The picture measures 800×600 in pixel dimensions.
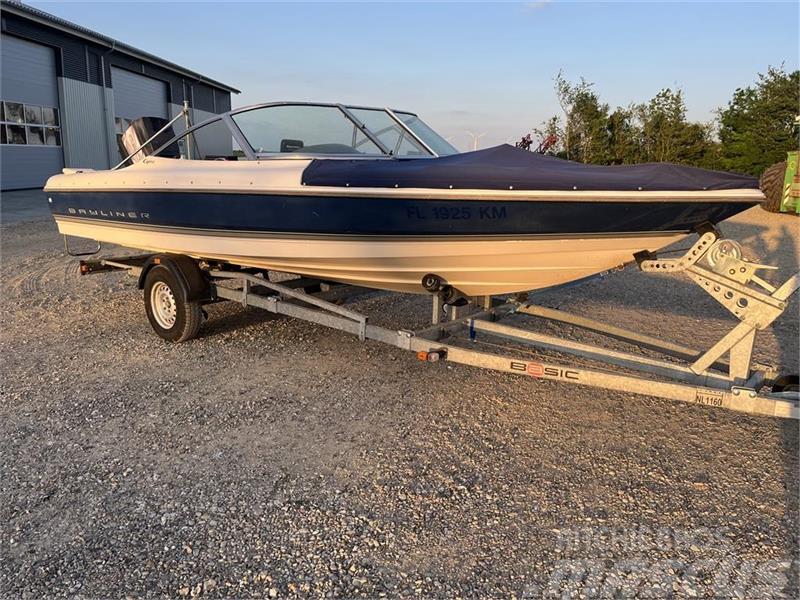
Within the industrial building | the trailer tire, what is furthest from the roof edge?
the trailer tire

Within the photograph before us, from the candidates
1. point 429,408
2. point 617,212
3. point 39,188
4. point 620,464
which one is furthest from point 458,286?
point 39,188

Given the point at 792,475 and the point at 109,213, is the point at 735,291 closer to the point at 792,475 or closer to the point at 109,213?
the point at 792,475

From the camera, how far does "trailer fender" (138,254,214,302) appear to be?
183 inches

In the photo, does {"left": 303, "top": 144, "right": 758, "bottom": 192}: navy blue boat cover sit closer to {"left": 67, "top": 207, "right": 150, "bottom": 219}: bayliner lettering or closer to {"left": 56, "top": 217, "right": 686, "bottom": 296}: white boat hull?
{"left": 56, "top": 217, "right": 686, "bottom": 296}: white boat hull

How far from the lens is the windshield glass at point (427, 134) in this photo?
15.4 feet

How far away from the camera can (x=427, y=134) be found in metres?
4.84

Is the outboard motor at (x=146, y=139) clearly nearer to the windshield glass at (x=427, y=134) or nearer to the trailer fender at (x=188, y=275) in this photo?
the trailer fender at (x=188, y=275)

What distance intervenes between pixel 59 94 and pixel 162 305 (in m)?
16.8

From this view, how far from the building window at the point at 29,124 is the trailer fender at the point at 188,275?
1485 cm

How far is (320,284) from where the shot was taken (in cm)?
522

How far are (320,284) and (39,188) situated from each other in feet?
54.1

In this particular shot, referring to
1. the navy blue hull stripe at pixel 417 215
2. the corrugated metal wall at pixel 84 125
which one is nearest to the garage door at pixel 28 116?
the corrugated metal wall at pixel 84 125

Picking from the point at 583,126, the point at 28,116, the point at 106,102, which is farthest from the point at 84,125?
the point at 583,126

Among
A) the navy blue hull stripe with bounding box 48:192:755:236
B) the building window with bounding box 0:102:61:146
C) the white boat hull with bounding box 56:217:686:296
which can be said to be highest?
the building window with bounding box 0:102:61:146
